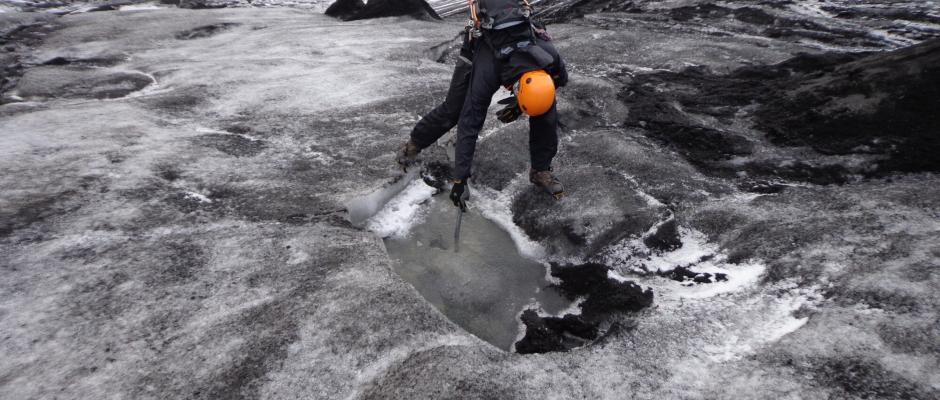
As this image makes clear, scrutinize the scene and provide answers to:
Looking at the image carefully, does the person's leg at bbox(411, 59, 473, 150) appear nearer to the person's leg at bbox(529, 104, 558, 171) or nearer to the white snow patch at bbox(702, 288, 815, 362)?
the person's leg at bbox(529, 104, 558, 171)

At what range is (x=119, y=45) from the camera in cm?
801

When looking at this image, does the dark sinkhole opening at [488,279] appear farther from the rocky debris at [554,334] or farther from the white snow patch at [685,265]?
the white snow patch at [685,265]

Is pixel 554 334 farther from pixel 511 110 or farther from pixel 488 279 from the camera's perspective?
pixel 511 110

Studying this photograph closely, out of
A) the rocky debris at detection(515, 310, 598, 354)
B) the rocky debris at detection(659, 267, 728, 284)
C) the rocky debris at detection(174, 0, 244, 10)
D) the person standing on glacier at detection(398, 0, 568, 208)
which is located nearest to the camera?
the rocky debris at detection(515, 310, 598, 354)

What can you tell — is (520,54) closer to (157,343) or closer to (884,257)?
(884,257)

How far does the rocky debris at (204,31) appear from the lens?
8909 mm

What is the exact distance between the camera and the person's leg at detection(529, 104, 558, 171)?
4105mm

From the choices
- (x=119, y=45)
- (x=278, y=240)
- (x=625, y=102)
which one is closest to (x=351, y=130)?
(x=278, y=240)

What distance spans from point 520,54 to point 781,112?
3.32 m

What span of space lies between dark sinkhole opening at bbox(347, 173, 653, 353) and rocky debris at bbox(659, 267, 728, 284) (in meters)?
0.26

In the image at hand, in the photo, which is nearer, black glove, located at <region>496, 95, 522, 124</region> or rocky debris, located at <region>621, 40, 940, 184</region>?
black glove, located at <region>496, 95, 522, 124</region>

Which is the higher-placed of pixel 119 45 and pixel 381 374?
pixel 119 45

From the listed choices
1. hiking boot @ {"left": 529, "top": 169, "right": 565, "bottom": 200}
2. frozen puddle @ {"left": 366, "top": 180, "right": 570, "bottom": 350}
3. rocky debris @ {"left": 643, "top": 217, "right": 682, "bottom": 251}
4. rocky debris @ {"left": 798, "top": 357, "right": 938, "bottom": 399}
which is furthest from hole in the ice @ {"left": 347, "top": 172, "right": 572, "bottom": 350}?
rocky debris @ {"left": 798, "top": 357, "right": 938, "bottom": 399}

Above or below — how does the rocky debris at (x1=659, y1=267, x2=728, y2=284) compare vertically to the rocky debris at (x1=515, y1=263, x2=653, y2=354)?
above
